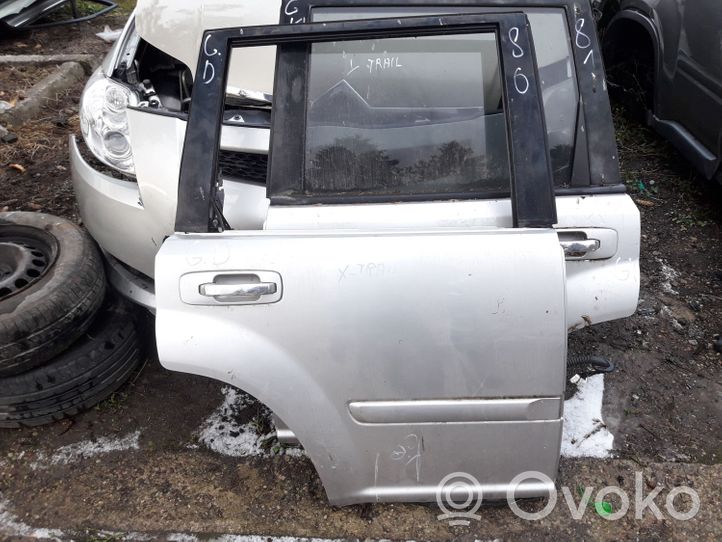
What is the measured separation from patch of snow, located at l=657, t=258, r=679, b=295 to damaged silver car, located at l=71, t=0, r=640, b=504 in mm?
1361

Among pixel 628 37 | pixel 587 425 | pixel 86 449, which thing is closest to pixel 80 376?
pixel 86 449

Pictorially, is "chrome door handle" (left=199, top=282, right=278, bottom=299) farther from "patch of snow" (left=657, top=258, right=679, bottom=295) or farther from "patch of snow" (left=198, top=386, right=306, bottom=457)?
"patch of snow" (left=657, top=258, right=679, bottom=295)

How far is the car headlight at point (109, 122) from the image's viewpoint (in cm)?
245

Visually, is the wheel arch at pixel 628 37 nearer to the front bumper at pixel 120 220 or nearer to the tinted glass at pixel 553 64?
the tinted glass at pixel 553 64

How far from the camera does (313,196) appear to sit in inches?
74.7

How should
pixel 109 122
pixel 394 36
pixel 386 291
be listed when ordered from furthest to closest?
1. pixel 109 122
2. pixel 394 36
3. pixel 386 291

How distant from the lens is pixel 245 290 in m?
1.56

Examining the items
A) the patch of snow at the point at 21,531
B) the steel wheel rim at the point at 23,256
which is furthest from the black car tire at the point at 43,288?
the patch of snow at the point at 21,531

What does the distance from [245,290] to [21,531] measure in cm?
136

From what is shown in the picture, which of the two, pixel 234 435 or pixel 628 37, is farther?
pixel 628 37

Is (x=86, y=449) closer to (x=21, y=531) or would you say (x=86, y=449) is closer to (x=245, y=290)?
(x=21, y=531)

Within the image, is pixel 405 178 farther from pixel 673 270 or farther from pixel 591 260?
pixel 673 270

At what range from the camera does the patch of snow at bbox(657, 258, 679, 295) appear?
3.13 m

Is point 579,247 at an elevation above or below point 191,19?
below
